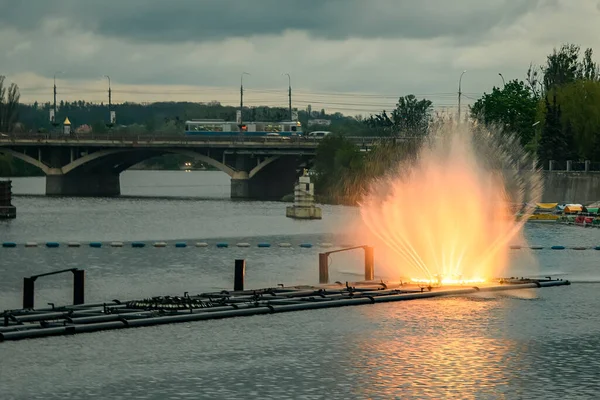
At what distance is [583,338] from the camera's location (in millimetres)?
41469

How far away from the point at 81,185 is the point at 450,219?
12799cm

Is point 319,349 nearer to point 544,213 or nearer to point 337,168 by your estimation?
point 544,213

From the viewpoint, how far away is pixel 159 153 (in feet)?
621

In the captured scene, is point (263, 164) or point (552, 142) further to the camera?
point (263, 164)

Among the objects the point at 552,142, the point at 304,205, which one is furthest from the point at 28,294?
the point at 552,142

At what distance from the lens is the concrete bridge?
6954 inches

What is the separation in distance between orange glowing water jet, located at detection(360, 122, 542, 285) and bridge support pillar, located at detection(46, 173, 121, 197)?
63216 millimetres

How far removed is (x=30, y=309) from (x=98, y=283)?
16973mm

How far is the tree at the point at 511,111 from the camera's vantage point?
173125 millimetres

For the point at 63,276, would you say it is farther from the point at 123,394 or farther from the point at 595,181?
the point at 595,181

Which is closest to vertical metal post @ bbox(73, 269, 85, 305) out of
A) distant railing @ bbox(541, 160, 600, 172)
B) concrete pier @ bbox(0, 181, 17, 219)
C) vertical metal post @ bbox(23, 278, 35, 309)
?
vertical metal post @ bbox(23, 278, 35, 309)

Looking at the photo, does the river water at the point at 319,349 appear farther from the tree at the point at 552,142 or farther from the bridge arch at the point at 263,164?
the bridge arch at the point at 263,164

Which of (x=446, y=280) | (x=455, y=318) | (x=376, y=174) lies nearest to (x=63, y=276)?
(x=446, y=280)

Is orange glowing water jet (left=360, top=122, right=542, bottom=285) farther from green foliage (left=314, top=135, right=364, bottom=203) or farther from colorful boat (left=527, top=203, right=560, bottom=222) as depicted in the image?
green foliage (left=314, top=135, right=364, bottom=203)
